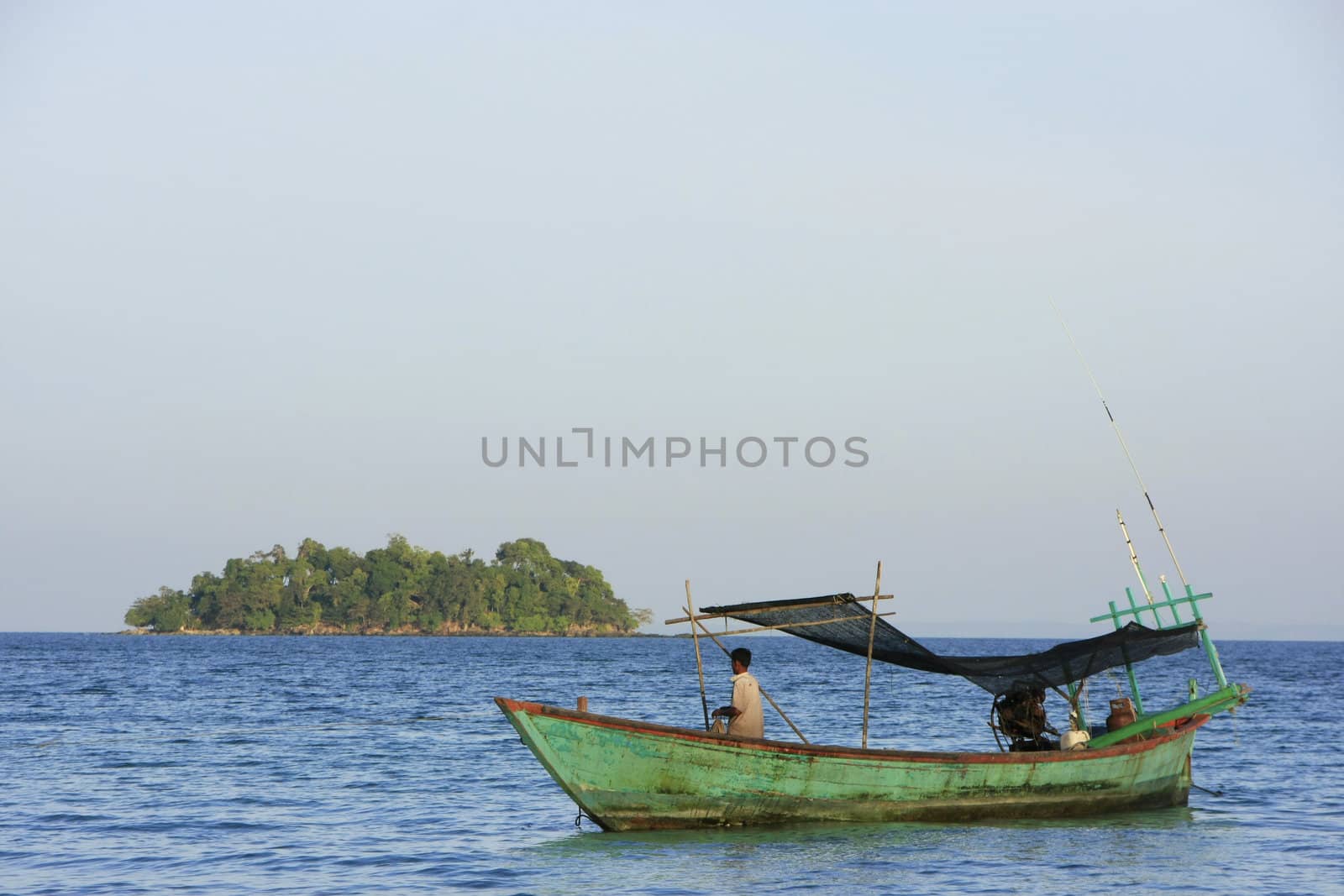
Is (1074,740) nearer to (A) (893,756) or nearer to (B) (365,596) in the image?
(A) (893,756)

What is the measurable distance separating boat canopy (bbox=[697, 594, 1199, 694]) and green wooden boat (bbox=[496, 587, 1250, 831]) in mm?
23

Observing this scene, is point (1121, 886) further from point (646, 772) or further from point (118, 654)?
point (118, 654)

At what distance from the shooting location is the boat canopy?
14.5 meters

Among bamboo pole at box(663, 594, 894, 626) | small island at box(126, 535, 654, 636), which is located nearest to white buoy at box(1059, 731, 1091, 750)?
bamboo pole at box(663, 594, 894, 626)

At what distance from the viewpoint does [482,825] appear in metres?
16.6

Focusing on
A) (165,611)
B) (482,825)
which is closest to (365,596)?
(165,611)

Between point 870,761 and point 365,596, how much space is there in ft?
468

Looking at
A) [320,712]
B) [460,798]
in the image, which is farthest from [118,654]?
[460,798]

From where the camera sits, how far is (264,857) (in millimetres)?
14297

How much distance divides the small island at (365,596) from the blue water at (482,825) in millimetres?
115394

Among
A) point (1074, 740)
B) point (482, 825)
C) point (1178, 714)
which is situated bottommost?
point (482, 825)

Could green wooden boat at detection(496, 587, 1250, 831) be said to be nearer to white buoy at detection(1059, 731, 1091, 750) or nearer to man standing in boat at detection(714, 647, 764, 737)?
white buoy at detection(1059, 731, 1091, 750)

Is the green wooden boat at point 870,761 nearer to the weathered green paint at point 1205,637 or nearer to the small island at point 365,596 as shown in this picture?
the weathered green paint at point 1205,637

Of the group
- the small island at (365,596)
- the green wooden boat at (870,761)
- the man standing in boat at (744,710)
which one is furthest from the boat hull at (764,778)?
the small island at (365,596)
